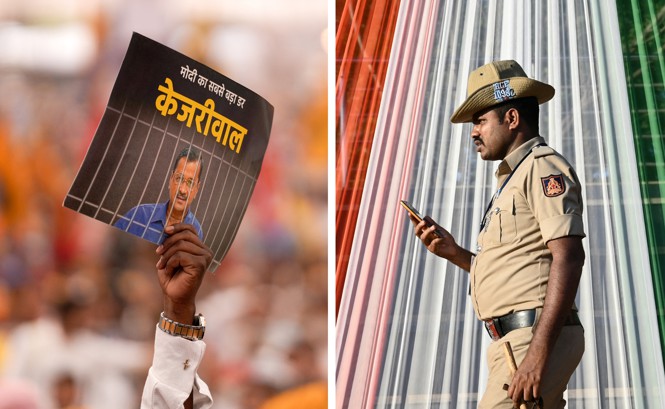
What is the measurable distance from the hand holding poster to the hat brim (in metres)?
0.53

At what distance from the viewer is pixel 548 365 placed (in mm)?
1399

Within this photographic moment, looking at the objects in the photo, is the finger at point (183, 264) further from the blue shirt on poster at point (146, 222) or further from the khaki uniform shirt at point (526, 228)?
the khaki uniform shirt at point (526, 228)

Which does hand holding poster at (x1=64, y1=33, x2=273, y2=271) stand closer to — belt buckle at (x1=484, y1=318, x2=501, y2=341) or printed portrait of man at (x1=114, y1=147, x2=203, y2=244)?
printed portrait of man at (x1=114, y1=147, x2=203, y2=244)

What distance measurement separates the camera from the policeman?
4.54 feet

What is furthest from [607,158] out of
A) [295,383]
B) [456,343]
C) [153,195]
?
[153,195]

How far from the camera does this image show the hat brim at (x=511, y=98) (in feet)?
5.15

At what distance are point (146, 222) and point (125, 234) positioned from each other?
924 mm

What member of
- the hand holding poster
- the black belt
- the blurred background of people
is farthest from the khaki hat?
the blurred background of people

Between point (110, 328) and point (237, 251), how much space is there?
17.9 inches

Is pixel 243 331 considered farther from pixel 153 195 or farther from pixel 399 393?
pixel 153 195

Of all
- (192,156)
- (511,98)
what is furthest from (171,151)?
(511,98)

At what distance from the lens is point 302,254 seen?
2633 mm

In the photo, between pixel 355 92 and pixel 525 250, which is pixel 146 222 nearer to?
pixel 525 250

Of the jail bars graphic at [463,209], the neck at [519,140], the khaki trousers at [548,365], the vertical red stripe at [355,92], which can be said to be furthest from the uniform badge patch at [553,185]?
the vertical red stripe at [355,92]
